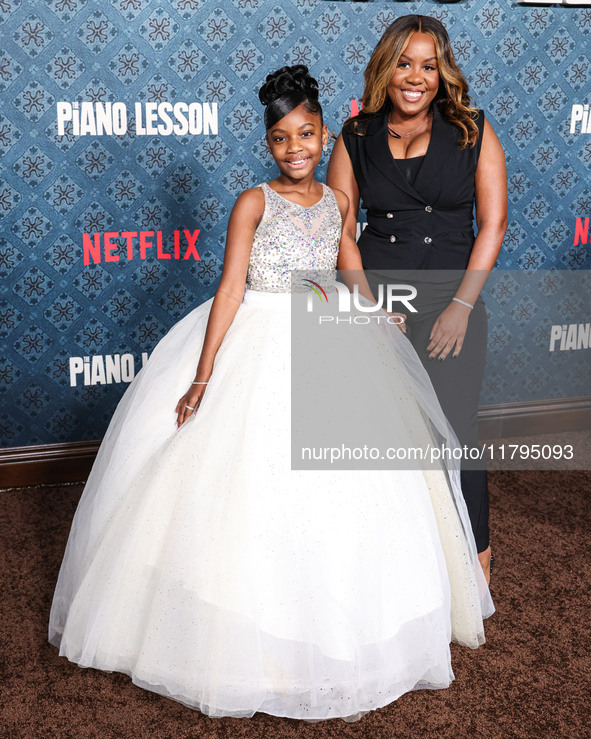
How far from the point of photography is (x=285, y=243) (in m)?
1.90

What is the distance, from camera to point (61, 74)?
8.68 ft

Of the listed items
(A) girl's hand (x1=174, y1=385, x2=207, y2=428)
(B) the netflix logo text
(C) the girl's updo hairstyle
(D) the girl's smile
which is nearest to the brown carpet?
(A) girl's hand (x1=174, y1=385, x2=207, y2=428)

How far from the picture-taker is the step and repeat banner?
8.75ft

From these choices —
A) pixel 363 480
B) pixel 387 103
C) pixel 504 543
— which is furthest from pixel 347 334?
pixel 504 543

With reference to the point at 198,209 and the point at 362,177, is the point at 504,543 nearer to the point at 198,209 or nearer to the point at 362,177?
the point at 362,177

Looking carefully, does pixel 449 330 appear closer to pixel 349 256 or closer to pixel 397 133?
pixel 349 256

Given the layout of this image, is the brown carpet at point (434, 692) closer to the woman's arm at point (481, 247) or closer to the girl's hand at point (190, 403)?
the girl's hand at point (190, 403)

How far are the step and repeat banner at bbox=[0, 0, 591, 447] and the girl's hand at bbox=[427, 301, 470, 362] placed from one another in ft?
3.75

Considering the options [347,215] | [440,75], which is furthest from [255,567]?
[440,75]

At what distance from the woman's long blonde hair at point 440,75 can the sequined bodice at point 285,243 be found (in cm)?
32

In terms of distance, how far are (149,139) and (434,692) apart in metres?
1.98

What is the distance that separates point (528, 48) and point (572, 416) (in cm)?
153

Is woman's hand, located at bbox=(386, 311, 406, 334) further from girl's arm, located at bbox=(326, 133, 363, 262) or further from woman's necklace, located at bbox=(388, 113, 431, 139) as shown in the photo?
woman's necklace, located at bbox=(388, 113, 431, 139)
